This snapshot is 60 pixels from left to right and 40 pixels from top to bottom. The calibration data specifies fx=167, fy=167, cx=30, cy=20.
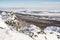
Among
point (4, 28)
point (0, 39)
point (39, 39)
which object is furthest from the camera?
point (39, 39)

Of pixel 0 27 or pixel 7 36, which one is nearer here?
pixel 7 36

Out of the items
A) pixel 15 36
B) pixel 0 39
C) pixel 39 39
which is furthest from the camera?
pixel 39 39

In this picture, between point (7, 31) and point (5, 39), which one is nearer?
point (5, 39)

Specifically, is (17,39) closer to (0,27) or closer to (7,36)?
(7,36)

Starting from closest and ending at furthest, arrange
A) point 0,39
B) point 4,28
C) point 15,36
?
1. point 0,39
2. point 15,36
3. point 4,28

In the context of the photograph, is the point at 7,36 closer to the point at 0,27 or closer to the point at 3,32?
the point at 3,32

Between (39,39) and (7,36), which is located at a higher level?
(7,36)

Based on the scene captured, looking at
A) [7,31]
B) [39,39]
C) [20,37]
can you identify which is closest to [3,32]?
[7,31]

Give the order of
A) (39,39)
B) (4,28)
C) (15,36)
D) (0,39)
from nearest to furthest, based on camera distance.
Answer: (0,39)
(15,36)
(4,28)
(39,39)

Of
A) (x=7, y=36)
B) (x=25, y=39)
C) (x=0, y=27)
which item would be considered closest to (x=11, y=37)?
(x=7, y=36)
